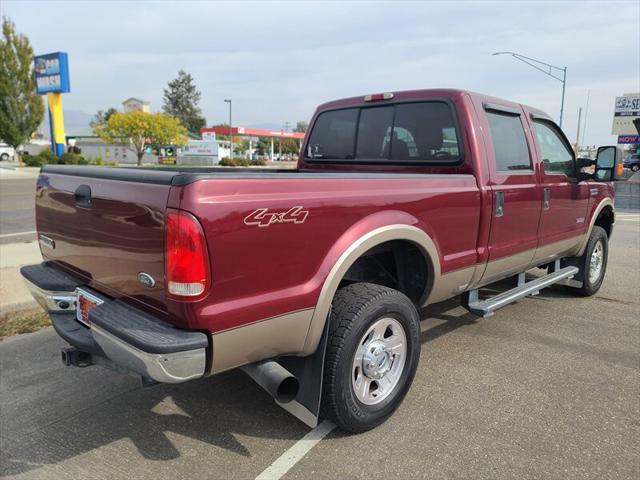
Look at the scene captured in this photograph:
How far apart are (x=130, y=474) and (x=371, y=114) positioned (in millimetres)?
3216

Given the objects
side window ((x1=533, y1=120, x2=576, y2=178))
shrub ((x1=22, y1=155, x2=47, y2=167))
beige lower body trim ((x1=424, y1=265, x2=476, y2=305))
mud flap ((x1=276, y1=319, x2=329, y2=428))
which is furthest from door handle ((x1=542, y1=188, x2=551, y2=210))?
shrub ((x1=22, y1=155, x2=47, y2=167))

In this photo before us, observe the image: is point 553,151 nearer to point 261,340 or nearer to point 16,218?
point 261,340

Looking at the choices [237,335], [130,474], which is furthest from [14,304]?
[237,335]

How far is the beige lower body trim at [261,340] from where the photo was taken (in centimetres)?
231

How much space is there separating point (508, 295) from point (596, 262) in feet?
7.77

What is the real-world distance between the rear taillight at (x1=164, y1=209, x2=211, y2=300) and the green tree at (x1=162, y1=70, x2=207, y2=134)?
110 m

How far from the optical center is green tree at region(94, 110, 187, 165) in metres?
53.7

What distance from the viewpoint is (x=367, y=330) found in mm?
2846

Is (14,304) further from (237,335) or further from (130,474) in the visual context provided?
(237,335)

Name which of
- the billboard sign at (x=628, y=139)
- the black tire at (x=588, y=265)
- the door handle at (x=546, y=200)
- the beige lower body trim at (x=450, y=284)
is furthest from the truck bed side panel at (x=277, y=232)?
the billboard sign at (x=628, y=139)

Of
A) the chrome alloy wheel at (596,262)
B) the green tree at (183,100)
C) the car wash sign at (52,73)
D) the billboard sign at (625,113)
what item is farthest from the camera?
the green tree at (183,100)

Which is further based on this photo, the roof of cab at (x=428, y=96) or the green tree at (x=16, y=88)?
the green tree at (x=16, y=88)

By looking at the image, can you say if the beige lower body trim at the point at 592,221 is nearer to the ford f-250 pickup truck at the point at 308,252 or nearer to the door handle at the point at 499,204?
the ford f-250 pickup truck at the point at 308,252

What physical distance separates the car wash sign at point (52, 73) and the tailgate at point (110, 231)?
131 feet
